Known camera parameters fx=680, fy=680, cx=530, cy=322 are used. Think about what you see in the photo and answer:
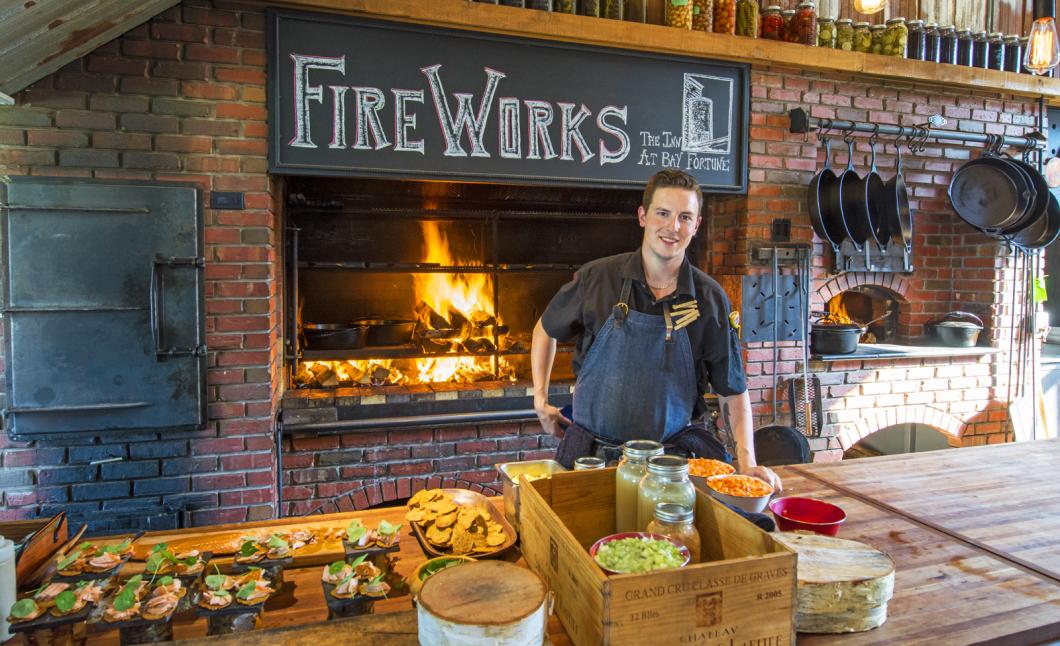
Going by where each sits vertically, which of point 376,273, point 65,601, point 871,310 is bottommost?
point 65,601

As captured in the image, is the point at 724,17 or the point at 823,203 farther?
the point at 823,203

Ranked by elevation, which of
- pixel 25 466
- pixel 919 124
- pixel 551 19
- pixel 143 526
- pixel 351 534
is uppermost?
pixel 551 19

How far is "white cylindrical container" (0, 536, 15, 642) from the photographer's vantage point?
1.33 metres

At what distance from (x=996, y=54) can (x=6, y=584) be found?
5.70m

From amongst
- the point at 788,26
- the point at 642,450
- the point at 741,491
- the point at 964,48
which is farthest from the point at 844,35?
the point at 642,450

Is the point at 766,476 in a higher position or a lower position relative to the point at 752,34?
lower

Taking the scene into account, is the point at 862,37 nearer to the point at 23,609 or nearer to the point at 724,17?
the point at 724,17

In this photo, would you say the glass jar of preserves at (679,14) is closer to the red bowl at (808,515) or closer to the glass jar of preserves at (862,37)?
the glass jar of preserves at (862,37)

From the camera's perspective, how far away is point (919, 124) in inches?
173

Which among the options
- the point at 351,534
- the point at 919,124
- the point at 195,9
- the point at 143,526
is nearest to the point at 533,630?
the point at 351,534

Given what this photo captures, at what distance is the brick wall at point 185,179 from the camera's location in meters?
3.00

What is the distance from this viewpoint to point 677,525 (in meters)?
1.43

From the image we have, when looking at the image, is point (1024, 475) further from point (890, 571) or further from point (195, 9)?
point (195, 9)

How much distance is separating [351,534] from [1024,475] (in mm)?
2425
